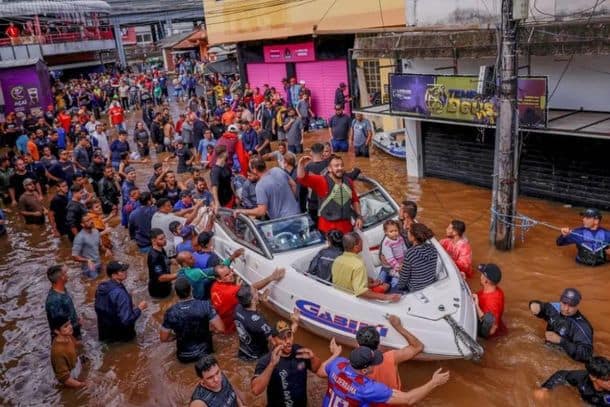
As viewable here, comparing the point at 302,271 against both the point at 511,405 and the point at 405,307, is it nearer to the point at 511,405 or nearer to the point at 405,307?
the point at 405,307

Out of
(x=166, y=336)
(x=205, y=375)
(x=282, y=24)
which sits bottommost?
(x=166, y=336)

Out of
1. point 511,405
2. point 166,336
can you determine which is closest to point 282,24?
point 166,336

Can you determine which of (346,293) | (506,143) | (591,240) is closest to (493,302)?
(346,293)

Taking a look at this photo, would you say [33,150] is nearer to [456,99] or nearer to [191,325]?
[456,99]

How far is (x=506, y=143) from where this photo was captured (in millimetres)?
8812

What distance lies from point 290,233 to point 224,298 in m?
1.37

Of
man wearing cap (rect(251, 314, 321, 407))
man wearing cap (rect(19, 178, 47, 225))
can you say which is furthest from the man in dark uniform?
man wearing cap (rect(19, 178, 47, 225))

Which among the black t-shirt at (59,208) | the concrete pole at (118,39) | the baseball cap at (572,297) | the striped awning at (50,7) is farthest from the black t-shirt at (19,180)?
the concrete pole at (118,39)

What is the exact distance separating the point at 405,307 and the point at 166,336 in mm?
2848

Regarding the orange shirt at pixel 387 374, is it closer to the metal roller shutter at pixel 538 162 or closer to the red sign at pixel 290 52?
the metal roller shutter at pixel 538 162

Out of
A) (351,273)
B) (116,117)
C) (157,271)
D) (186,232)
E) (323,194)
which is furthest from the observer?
(116,117)

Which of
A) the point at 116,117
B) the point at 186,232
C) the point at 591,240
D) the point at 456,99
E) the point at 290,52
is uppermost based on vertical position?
the point at 290,52

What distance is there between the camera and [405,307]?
6.03 metres

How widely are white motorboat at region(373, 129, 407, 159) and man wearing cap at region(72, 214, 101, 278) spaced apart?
8.42 m
